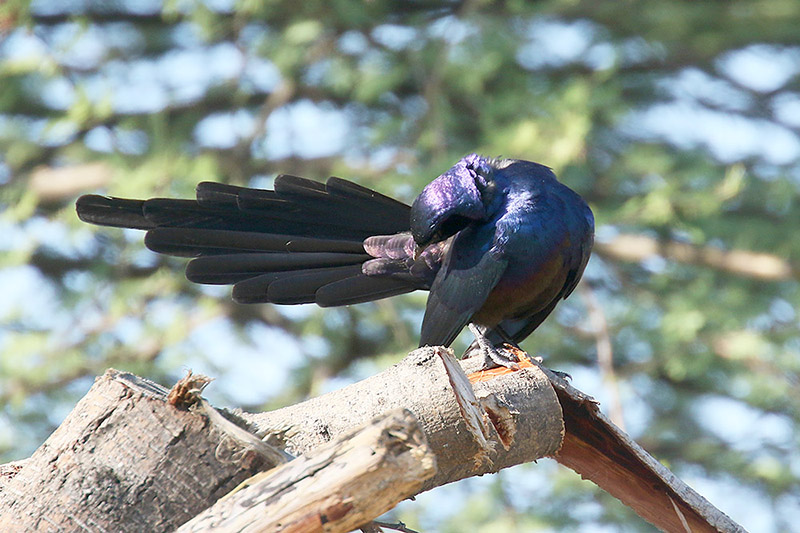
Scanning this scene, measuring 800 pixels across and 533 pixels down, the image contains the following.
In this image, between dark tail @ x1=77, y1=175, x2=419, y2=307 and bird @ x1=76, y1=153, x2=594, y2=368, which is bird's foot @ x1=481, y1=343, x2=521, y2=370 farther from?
dark tail @ x1=77, y1=175, x2=419, y2=307

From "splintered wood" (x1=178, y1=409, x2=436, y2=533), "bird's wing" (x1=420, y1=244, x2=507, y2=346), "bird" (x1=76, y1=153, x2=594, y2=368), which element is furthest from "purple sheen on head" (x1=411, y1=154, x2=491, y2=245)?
"splintered wood" (x1=178, y1=409, x2=436, y2=533)

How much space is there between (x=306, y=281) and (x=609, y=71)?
323cm

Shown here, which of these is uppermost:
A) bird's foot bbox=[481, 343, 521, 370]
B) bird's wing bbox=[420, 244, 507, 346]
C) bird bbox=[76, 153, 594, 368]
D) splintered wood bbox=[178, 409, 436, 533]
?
→ bird bbox=[76, 153, 594, 368]

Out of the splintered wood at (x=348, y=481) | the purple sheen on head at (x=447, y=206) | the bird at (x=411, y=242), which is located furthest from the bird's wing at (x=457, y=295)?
the splintered wood at (x=348, y=481)

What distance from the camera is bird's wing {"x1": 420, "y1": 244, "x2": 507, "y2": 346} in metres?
3.42

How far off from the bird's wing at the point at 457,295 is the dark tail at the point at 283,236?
33 cm

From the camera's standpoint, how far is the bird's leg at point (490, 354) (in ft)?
9.52

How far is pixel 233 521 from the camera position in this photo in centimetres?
146

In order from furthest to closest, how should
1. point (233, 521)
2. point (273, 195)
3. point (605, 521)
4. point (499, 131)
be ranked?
1. point (605, 521)
2. point (499, 131)
3. point (273, 195)
4. point (233, 521)

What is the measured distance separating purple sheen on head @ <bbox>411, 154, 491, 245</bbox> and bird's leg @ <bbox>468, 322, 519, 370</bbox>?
40 cm

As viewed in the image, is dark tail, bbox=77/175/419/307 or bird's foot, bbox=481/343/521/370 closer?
bird's foot, bbox=481/343/521/370

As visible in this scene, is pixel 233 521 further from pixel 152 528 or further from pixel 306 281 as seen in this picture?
pixel 306 281

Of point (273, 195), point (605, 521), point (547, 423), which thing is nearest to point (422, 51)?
point (273, 195)

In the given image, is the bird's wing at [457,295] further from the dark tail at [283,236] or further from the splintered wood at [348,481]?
A: the splintered wood at [348,481]
